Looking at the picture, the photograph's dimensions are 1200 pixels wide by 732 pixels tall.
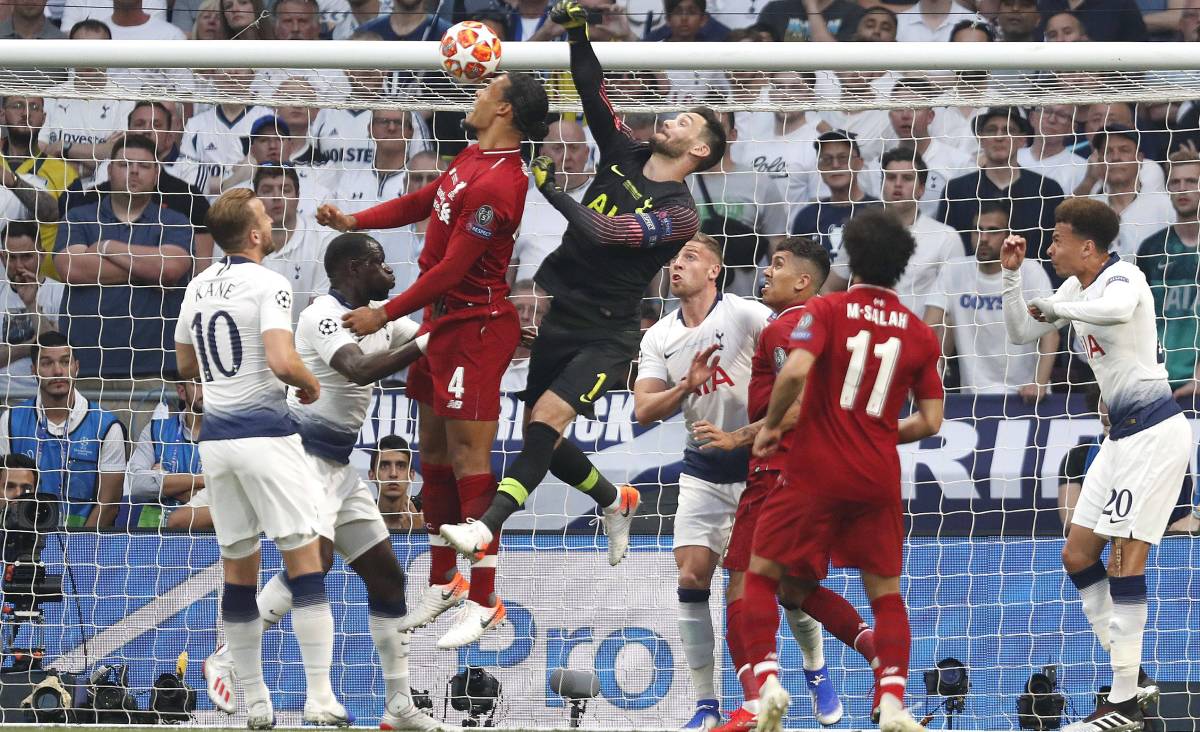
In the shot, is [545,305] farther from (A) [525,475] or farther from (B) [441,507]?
(A) [525,475]

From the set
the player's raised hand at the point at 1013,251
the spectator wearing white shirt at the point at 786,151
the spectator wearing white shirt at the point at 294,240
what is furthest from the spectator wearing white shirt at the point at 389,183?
the player's raised hand at the point at 1013,251

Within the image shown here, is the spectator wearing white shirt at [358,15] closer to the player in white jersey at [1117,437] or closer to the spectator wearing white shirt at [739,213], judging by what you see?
the spectator wearing white shirt at [739,213]

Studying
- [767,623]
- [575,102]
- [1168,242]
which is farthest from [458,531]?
[1168,242]

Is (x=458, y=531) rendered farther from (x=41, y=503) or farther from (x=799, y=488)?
(x=41, y=503)

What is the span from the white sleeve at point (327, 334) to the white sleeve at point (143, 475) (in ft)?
8.93

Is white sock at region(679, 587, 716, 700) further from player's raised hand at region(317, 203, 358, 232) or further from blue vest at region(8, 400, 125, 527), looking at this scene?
blue vest at region(8, 400, 125, 527)

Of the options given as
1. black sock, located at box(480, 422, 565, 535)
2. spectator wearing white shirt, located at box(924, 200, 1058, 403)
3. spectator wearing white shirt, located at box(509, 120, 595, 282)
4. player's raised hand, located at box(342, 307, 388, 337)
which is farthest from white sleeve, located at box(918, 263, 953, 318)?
player's raised hand, located at box(342, 307, 388, 337)

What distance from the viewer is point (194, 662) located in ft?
30.2

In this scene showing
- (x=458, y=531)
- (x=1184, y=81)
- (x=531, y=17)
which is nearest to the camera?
(x=458, y=531)

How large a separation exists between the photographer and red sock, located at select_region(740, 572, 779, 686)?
520cm

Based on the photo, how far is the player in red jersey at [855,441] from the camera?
578 cm

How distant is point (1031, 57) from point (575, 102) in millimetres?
2705

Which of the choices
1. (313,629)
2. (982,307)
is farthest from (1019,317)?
(313,629)

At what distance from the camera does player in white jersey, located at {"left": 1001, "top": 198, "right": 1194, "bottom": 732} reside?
7.26m
